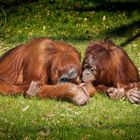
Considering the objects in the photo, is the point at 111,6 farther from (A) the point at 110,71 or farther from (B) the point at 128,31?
(A) the point at 110,71

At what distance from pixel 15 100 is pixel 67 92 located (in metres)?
0.56

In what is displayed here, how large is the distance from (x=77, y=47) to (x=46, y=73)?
331cm

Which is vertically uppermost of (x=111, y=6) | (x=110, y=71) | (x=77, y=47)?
(x=111, y=6)

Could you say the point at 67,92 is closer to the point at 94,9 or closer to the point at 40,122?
the point at 40,122

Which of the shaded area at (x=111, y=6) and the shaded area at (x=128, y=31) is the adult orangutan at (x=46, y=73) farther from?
the shaded area at (x=111, y=6)

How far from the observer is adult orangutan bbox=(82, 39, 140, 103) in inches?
260

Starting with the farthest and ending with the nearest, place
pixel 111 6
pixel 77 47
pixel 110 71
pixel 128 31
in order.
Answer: pixel 111 6 → pixel 128 31 → pixel 77 47 → pixel 110 71

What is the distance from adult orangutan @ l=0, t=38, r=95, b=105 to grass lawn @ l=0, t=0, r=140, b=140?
0.11 metres

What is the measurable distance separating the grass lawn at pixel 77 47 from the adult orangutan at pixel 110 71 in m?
0.15

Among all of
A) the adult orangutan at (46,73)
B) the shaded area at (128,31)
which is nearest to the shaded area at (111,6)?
the shaded area at (128,31)

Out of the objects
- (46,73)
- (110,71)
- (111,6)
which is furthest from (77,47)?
(111,6)

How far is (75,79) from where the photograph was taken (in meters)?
6.46

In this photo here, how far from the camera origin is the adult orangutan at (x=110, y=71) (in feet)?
21.7

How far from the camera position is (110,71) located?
662 cm
